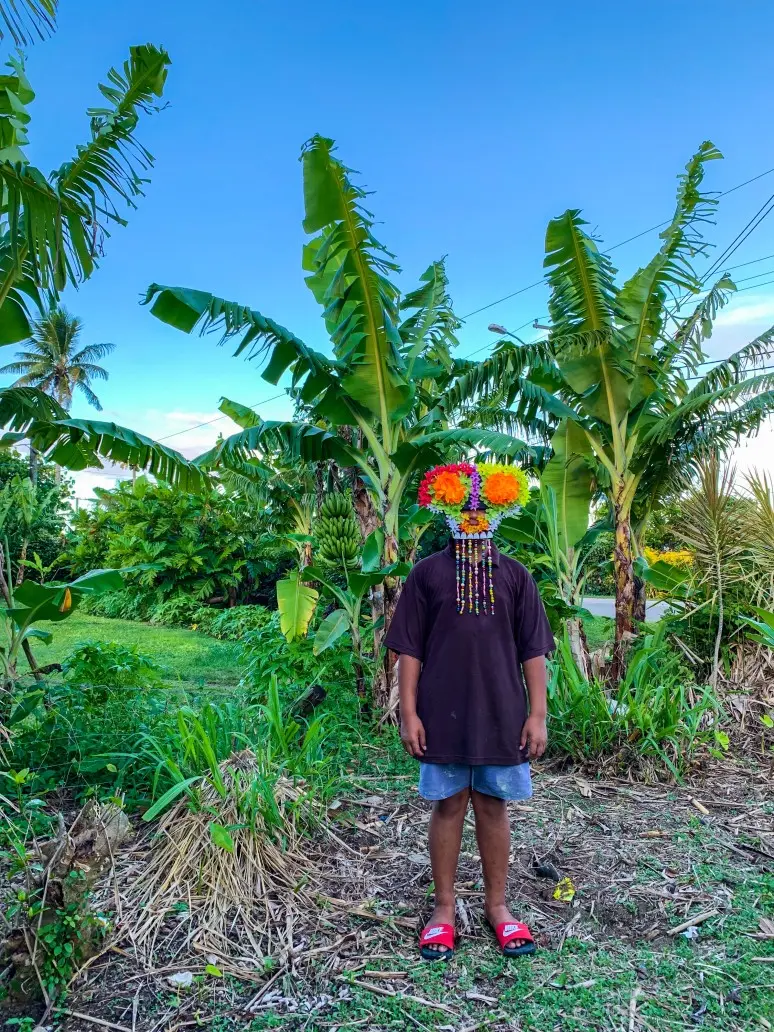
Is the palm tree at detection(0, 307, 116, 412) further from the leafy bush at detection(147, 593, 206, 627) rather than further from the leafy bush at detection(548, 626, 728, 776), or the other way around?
the leafy bush at detection(548, 626, 728, 776)

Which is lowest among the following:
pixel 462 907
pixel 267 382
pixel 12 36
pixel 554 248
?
pixel 462 907

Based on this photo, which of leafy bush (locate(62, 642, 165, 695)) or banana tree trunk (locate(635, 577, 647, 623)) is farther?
banana tree trunk (locate(635, 577, 647, 623))

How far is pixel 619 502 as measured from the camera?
6.99 m

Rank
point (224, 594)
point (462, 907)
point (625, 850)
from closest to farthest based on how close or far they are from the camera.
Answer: point (462, 907) → point (625, 850) → point (224, 594)

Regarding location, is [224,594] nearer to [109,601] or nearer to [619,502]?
[109,601]

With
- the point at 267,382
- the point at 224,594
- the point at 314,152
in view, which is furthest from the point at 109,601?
the point at 314,152

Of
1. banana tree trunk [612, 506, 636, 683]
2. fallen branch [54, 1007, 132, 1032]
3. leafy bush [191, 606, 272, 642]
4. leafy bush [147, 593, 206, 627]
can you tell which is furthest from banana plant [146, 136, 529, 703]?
leafy bush [147, 593, 206, 627]

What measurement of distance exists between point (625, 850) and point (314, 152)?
5307 millimetres

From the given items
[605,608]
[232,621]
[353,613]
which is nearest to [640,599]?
[353,613]

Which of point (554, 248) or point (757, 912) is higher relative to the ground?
point (554, 248)

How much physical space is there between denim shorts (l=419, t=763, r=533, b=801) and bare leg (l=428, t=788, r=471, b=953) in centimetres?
5

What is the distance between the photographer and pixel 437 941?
274 centimetres

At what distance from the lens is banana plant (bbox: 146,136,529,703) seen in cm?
532

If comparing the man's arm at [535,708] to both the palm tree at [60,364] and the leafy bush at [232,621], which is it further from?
the palm tree at [60,364]
